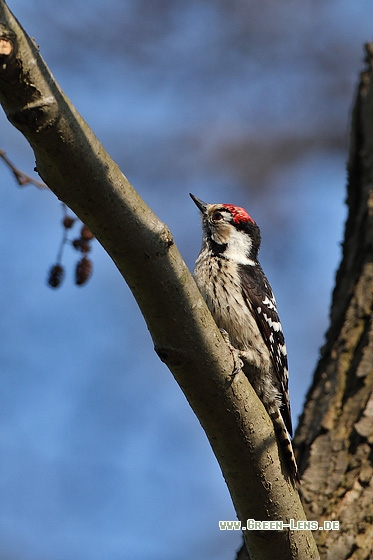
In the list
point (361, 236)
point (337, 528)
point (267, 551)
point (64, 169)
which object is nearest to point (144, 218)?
point (64, 169)

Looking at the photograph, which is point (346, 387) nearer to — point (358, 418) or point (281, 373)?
point (358, 418)

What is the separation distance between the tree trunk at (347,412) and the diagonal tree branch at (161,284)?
91cm

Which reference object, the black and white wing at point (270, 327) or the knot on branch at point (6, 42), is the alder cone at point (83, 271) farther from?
the knot on branch at point (6, 42)

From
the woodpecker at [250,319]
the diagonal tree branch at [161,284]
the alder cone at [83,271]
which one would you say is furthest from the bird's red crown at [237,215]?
the diagonal tree branch at [161,284]

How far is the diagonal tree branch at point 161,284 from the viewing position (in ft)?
7.86

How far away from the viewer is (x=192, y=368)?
2.99m

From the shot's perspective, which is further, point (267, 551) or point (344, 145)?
point (344, 145)

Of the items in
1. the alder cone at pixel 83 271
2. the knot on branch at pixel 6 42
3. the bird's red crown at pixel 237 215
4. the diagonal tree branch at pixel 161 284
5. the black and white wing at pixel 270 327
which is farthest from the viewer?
the bird's red crown at pixel 237 215

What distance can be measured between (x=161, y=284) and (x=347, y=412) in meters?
2.54

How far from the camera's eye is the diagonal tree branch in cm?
240

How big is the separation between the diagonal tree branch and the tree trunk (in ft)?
2.98

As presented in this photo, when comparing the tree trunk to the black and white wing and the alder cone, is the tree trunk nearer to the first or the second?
the black and white wing

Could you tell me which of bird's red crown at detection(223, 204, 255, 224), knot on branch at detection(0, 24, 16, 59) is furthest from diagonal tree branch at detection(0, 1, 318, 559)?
bird's red crown at detection(223, 204, 255, 224)

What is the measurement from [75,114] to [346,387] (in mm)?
3217
